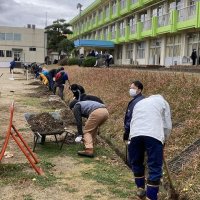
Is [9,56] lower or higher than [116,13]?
lower

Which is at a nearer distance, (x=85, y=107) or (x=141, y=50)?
(x=85, y=107)

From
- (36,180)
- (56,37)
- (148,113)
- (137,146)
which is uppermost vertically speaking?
(56,37)

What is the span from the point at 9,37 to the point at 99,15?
26.8 meters

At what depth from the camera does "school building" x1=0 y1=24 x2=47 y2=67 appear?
80812 mm

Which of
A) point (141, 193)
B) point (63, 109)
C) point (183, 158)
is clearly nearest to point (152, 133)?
point (141, 193)

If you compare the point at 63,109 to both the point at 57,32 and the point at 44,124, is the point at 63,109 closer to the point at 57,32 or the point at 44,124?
the point at 44,124

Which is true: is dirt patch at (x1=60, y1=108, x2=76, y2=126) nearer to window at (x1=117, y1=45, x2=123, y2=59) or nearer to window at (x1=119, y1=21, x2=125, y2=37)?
window at (x1=119, y1=21, x2=125, y2=37)

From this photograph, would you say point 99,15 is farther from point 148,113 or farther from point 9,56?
point 148,113

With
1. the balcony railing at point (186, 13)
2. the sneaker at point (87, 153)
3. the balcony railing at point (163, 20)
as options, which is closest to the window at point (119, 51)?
the balcony railing at point (163, 20)

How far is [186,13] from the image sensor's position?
29484mm

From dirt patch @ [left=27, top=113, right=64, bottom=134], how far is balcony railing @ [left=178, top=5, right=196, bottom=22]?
2170 centimetres

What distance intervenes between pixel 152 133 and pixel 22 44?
80151 mm

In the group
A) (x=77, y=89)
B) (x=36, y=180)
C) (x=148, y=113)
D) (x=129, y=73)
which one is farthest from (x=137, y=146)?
(x=129, y=73)

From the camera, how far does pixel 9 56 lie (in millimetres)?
80812
